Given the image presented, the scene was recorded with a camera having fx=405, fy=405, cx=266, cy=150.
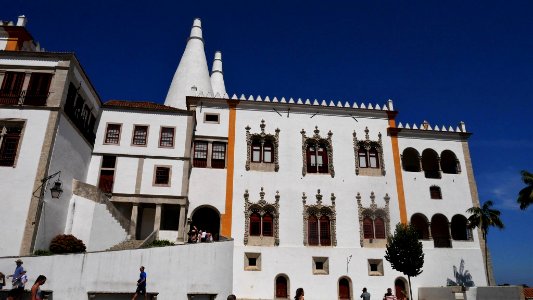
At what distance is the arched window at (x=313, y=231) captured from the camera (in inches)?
1087

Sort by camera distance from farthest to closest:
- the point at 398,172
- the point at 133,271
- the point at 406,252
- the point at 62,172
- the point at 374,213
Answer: the point at 398,172 → the point at 374,213 → the point at 406,252 → the point at 62,172 → the point at 133,271

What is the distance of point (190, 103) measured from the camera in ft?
97.1

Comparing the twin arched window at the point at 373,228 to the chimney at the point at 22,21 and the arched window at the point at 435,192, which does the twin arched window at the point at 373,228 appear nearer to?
the arched window at the point at 435,192

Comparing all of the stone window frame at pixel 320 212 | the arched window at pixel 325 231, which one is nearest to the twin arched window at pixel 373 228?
the stone window frame at pixel 320 212

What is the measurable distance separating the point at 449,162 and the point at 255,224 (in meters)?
17.2

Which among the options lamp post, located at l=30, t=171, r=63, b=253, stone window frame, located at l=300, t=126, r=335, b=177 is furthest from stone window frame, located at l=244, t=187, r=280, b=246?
lamp post, located at l=30, t=171, r=63, b=253

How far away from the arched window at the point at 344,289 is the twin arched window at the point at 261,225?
5.59m

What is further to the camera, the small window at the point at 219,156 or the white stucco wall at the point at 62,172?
the small window at the point at 219,156

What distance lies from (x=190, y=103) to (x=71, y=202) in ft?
36.9

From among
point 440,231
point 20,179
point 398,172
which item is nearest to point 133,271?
point 20,179

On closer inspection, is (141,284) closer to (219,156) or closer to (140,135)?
(140,135)

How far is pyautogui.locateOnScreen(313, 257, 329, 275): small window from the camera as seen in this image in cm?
2675

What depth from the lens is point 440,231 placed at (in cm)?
3083

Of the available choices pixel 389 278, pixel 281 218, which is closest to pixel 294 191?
pixel 281 218
